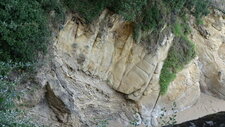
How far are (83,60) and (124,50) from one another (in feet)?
5.34

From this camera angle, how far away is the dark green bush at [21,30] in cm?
695

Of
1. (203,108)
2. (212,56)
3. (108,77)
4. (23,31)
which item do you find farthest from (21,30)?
(212,56)

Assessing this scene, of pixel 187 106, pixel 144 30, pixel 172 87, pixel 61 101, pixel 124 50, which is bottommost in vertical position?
pixel 187 106

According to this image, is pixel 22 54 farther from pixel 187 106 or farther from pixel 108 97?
pixel 187 106

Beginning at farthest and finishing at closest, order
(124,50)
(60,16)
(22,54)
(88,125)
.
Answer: (124,50), (88,125), (60,16), (22,54)

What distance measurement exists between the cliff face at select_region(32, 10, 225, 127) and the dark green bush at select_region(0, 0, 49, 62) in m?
0.88

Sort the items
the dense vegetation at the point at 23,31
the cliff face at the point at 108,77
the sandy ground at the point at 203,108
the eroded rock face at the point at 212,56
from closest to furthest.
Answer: the dense vegetation at the point at 23,31 < the cliff face at the point at 108,77 < the sandy ground at the point at 203,108 < the eroded rock face at the point at 212,56

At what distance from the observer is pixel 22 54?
23.8 ft

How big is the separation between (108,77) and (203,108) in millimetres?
4712

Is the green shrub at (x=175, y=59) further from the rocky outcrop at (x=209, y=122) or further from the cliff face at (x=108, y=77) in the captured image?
the rocky outcrop at (x=209, y=122)

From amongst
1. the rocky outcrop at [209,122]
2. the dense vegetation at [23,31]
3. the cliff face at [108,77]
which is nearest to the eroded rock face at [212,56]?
the cliff face at [108,77]

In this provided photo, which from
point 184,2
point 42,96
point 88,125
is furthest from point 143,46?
point 42,96

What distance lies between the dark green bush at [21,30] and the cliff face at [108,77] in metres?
0.88

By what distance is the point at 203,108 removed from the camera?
43.7 ft
